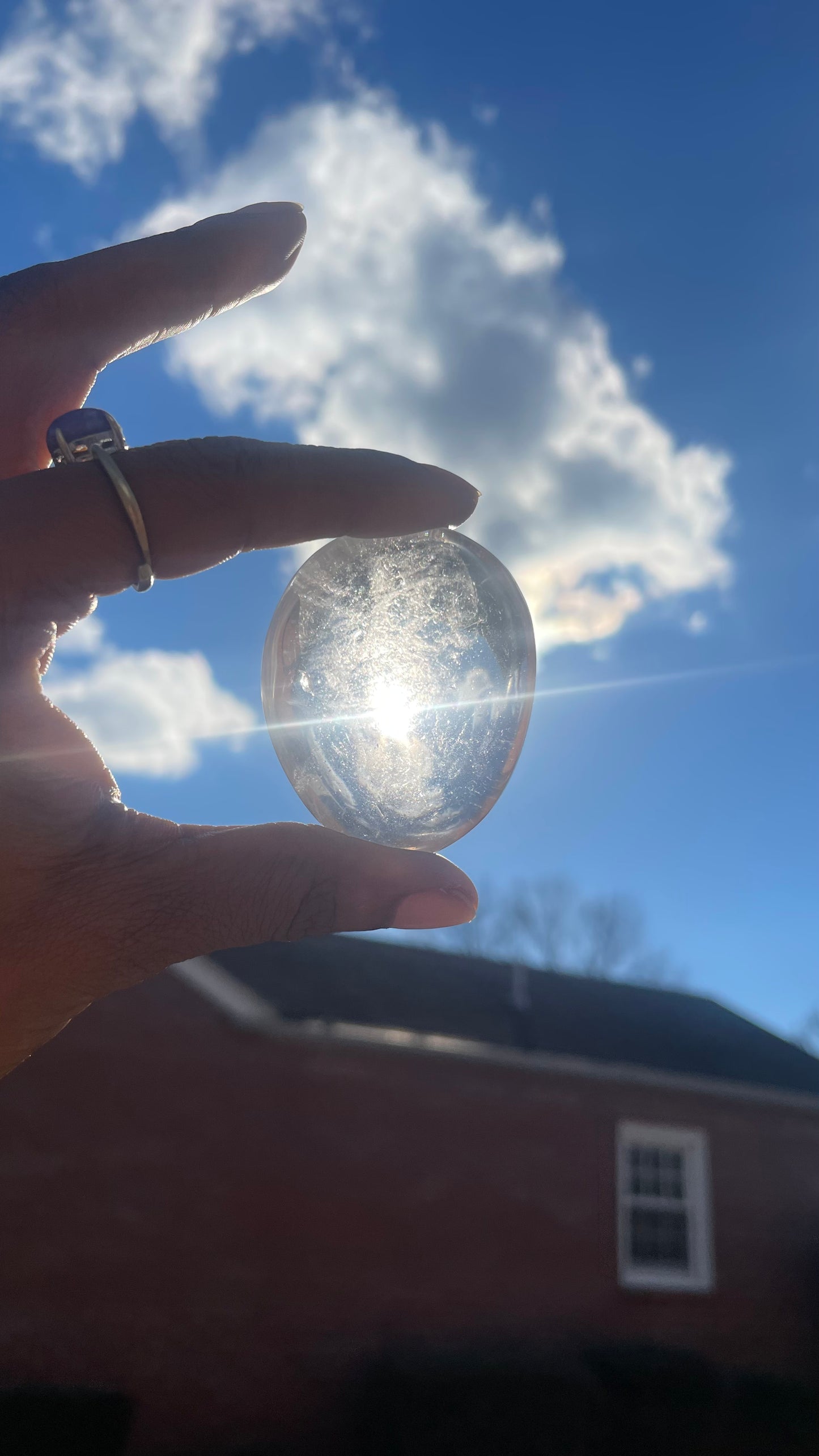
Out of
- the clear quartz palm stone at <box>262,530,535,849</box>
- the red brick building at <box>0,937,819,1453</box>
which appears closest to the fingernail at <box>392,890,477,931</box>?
the clear quartz palm stone at <box>262,530,535,849</box>

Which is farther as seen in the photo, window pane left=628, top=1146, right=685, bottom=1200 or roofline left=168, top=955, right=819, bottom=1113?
window pane left=628, top=1146, right=685, bottom=1200

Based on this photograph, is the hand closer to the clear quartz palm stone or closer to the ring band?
the ring band

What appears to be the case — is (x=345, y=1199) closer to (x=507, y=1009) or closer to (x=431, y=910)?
(x=507, y=1009)

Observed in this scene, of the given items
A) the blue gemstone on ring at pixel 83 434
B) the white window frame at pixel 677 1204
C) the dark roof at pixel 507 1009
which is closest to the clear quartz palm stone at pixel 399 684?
the blue gemstone on ring at pixel 83 434

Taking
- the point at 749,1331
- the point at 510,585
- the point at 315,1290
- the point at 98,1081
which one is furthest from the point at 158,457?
the point at 749,1331

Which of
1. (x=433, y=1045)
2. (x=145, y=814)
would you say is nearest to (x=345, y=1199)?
(x=433, y=1045)

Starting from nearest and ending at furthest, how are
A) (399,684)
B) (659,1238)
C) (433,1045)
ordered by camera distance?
(399,684) < (433,1045) < (659,1238)
